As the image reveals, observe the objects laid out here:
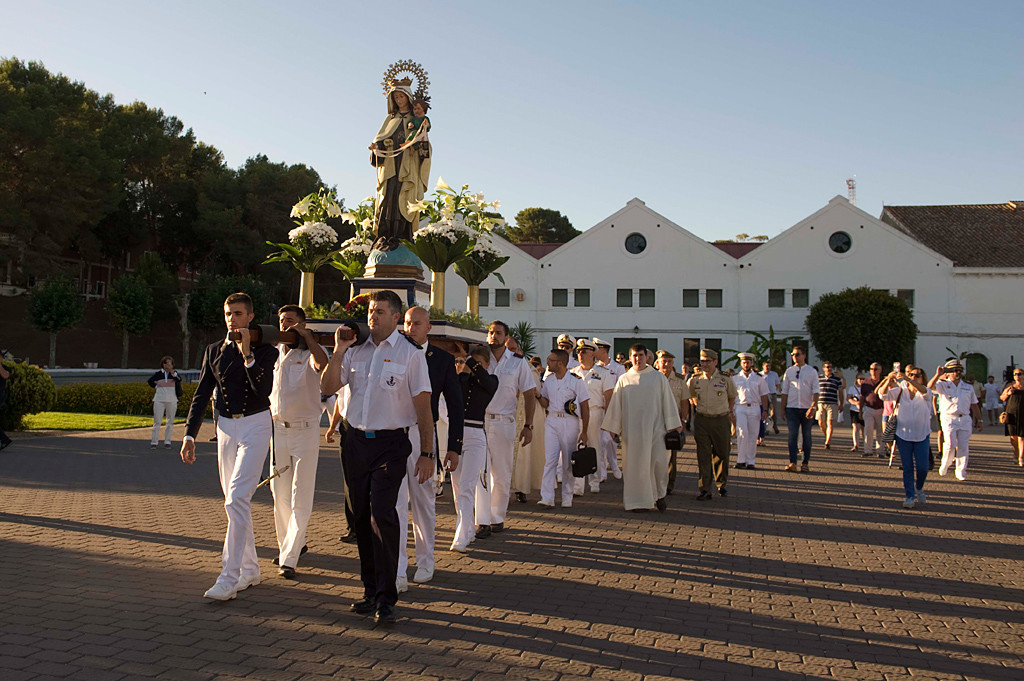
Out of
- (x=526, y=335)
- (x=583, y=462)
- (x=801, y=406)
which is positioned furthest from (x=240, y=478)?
(x=526, y=335)

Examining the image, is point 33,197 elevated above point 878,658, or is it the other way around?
point 33,197

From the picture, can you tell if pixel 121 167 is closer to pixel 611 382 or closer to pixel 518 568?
pixel 611 382

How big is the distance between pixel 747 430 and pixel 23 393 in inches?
571

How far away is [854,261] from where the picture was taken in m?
46.8

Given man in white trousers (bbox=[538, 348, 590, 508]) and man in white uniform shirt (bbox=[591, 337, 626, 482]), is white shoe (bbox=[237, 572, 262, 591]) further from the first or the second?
man in white uniform shirt (bbox=[591, 337, 626, 482])

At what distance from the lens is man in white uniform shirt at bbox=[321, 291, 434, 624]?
5.46 metres

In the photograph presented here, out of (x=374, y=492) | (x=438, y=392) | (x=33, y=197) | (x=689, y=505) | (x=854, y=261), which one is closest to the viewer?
(x=374, y=492)

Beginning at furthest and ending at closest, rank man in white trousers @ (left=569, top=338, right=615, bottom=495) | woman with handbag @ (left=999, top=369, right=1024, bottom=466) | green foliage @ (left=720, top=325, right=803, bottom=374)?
green foliage @ (left=720, top=325, right=803, bottom=374) < woman with handbag @ (left=999, top=369, right=1024, bottom=466) < man in white trousers @ (left=569, top=338, right=615, bottom=495)

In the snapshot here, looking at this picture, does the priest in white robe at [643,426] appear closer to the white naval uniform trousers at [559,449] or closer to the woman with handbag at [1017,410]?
the white naval uniform trousers at [559,449]

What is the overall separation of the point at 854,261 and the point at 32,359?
145 ft

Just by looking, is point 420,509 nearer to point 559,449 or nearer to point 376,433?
point 376,433

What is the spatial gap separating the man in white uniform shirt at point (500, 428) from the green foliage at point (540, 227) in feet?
206

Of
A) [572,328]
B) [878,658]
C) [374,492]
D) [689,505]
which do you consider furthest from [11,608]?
[572,328]

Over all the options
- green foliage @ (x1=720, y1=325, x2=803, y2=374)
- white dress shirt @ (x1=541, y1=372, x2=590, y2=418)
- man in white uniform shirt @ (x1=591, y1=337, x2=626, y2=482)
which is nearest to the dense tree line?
green foliage @ (x1=720, y1=325, x2=803, y2=374)
